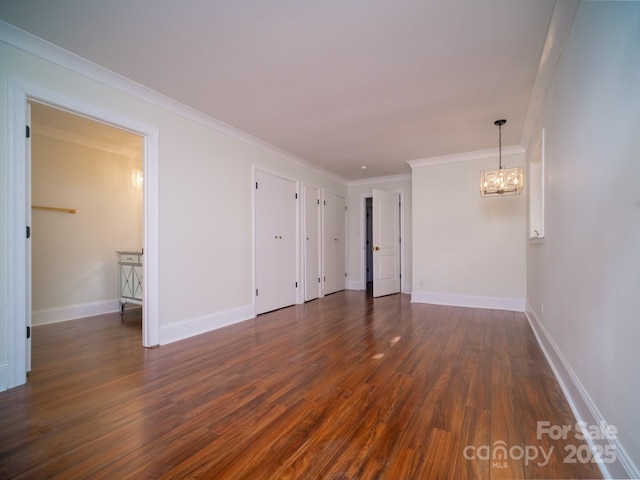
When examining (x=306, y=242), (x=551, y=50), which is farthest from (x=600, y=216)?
(x=306, y=242)

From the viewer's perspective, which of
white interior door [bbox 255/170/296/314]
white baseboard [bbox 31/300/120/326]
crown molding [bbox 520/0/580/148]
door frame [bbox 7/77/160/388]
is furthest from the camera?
white interior door [bbox 255/170/296/314]

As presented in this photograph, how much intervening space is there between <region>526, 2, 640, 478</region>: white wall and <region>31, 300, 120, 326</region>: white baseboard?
532 centimetres

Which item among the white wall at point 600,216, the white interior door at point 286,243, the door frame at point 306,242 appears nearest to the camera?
the white wall at point 600,216

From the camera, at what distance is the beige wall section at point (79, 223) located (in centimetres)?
382

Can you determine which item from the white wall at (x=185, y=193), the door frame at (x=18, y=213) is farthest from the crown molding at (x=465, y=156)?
the door frame at (x=18, y=213)

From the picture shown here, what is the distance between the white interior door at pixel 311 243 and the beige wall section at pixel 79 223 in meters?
2.73

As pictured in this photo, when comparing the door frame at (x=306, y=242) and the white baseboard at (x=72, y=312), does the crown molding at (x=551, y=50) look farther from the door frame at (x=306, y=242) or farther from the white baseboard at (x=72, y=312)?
the white baseboard at (x=72, y=312)

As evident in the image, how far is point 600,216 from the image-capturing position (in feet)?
4.40

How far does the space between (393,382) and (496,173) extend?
2826 mm

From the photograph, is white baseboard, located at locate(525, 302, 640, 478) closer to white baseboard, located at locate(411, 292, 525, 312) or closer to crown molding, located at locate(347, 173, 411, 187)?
white baseboard, located at locate(411, 292, 525, 312)

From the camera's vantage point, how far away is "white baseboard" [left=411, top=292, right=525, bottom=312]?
4445 mm

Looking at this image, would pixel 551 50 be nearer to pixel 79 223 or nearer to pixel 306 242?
pixel 306 242

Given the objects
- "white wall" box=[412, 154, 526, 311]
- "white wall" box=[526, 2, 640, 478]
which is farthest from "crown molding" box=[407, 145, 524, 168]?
"white wall" box=[526, 2, 640, 478]

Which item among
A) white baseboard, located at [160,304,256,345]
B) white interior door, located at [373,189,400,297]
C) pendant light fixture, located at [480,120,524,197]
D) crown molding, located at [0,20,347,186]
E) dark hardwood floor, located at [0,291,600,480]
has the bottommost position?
dark hardwood floor, located at [0,291,600,480]
